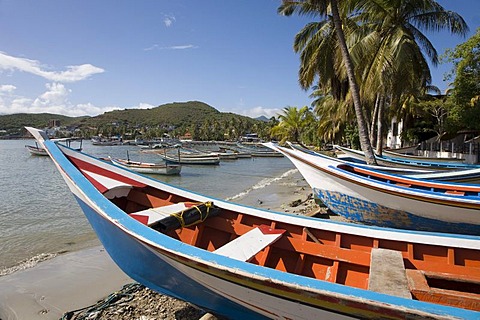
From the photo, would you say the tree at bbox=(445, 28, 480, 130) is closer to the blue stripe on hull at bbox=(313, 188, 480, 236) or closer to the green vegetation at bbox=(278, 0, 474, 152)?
the green vegetation at bbox=(278, 0, 474, 152)

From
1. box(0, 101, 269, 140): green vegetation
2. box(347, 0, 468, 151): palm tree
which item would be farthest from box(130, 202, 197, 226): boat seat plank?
box(0, 101, 269, 140): green vegetation

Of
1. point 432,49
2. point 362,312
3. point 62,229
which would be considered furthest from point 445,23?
point 62,229

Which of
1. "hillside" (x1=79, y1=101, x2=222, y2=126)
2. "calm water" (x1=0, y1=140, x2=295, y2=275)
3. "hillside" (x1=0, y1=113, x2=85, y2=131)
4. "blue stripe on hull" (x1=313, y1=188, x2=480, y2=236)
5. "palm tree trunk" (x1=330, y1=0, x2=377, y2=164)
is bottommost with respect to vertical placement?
"calm water" (x1=0, y1=140, x2=295, y2=275)

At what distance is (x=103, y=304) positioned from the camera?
4617 millimetres

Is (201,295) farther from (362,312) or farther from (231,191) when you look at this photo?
(231,191)

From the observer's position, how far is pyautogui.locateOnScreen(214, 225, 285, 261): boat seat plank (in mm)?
3342

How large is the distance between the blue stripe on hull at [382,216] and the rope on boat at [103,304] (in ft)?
16.0

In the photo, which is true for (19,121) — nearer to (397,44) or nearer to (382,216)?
(397,44)

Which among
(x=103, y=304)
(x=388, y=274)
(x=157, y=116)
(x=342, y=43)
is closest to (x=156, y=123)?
(x=157, y=116)

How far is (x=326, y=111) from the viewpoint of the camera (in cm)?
3278

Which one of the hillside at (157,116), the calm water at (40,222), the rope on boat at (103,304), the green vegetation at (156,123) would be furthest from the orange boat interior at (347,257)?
the hillside at (157,116)

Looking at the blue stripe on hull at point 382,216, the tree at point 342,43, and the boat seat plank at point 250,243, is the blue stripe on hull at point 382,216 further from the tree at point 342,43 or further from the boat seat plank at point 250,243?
the boat seat plank at point 250,243

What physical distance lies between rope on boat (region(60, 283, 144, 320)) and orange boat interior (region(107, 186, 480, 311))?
4.59ft

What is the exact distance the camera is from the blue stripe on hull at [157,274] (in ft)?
9.92
